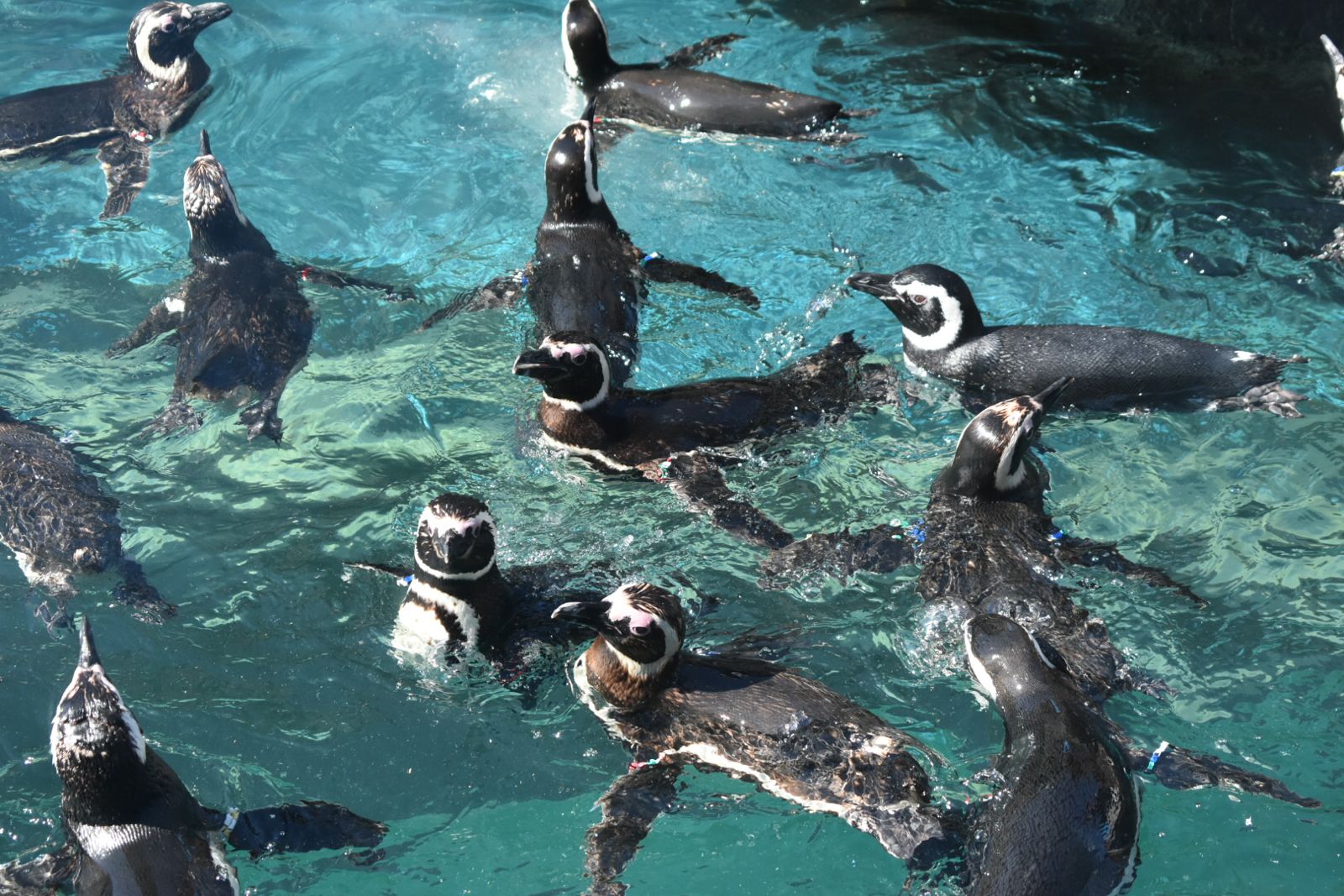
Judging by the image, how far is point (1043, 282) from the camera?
21.8 ft

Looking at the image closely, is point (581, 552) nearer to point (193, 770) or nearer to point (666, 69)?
point (193, 770)

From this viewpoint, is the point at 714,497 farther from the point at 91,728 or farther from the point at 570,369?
the point at 91,728

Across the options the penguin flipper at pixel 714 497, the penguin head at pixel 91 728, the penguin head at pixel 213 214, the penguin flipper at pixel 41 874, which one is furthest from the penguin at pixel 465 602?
the penguin head at pixel 213 214

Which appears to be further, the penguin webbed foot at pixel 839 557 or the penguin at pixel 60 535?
the penguin at pixel 60 535

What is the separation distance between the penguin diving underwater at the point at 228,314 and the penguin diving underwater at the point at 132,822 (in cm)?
209

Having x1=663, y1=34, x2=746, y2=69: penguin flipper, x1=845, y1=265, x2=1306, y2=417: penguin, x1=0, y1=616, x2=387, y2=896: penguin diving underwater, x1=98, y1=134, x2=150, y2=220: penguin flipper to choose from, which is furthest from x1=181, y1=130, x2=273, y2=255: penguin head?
x1=845, y1=265, x2=1306, y2=417: penguin

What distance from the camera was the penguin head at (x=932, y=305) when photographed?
19.0 ft

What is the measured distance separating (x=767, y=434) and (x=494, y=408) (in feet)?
4.74

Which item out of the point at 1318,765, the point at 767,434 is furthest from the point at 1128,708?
the point at 767,434

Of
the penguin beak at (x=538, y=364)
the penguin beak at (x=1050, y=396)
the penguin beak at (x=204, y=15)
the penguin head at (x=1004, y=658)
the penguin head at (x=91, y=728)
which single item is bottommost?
the penguin head at (x=1004, y=658)

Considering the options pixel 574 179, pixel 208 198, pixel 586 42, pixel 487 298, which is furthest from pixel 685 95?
pixel 208 198

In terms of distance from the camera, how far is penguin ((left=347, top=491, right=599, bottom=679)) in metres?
4.52

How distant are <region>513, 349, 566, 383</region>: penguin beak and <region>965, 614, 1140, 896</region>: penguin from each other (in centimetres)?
214

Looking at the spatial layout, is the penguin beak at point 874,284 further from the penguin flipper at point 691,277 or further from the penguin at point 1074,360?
the penguin flipper at point 691,277
